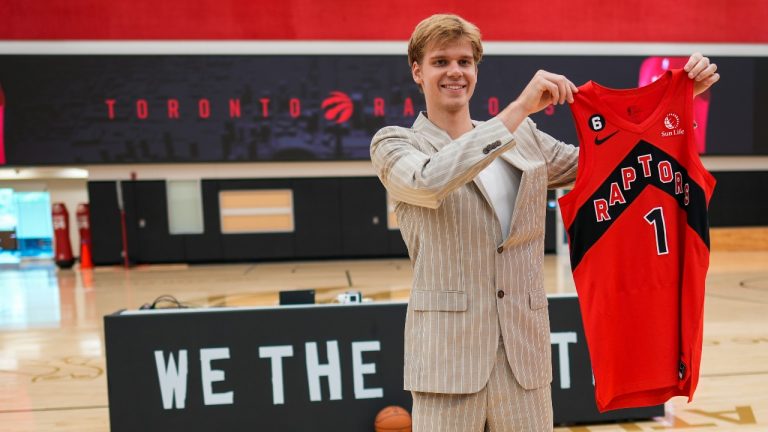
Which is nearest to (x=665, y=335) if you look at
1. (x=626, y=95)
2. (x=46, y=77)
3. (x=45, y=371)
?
(x=626, y=95)

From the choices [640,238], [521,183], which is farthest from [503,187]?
[640,238]

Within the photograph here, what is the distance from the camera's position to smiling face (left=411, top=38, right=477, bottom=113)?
1.29 meters

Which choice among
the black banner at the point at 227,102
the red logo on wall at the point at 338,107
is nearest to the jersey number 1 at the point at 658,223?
the black banner at the point at 227,102

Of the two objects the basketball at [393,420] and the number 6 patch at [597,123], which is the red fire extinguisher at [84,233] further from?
the number 6 patch at [597,123]

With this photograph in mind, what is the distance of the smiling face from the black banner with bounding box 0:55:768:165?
30.8 feet

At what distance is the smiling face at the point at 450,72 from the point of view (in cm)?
129

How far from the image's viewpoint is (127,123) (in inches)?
408

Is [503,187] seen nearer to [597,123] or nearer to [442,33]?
[442,33]

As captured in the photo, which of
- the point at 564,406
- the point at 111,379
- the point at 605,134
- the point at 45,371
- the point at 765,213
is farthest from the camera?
the point at 765,213

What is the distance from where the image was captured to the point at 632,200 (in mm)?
1716

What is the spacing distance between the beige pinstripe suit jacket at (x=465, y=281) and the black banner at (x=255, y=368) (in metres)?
1.70

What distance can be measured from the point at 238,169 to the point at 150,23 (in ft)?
10.8

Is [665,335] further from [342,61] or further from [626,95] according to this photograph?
[342,61]

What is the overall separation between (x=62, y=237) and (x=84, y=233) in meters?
0.43
